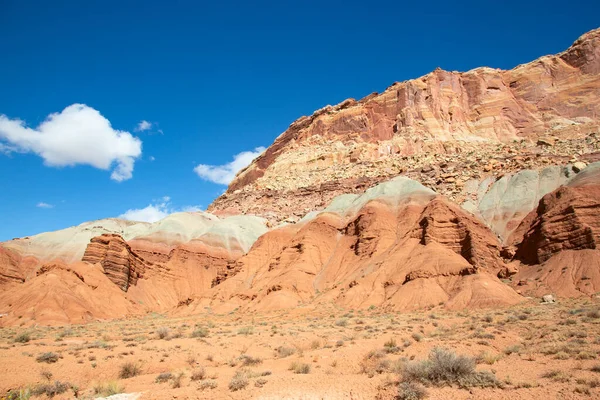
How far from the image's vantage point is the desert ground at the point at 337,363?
354 inches

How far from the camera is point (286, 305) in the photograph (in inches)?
1425

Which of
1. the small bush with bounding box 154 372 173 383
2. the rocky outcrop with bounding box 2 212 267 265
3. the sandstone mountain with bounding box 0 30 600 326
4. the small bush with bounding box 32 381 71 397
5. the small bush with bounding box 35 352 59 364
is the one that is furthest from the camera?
the rocky outcrop with bounding box 2 212 267 265

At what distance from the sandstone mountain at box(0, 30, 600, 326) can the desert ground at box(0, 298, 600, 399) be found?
1188cm

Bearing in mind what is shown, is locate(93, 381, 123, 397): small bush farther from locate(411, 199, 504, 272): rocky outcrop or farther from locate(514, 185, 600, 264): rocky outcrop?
locate(514, 185, 600, 264): rocky outcrop

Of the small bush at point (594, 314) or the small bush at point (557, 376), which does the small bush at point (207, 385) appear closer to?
the small bush at point (557, 376)

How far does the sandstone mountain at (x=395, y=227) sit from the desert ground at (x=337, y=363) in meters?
11.9

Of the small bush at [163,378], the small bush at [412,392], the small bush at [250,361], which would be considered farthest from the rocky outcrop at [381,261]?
the small bush at [163,378]

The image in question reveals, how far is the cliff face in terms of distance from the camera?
7288 centimetres

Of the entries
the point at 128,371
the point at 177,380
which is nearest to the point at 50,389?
the point at 128,371

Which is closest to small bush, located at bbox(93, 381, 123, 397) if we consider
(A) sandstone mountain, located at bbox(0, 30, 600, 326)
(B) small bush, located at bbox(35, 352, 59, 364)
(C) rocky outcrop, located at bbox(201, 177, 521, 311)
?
(B) small bush, located at bbox(35, 352, 59, 364)

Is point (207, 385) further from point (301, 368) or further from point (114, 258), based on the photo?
point (114, 258)

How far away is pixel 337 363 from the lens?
1281 cm

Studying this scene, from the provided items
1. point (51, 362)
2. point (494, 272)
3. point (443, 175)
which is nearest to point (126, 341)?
point (51, 362)

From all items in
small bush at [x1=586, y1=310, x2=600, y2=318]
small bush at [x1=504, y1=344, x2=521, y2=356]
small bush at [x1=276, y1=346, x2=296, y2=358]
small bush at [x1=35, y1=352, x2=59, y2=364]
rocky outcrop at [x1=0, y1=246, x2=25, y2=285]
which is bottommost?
small bush at [x1=586, y1=310, x2=600, y2=318]
